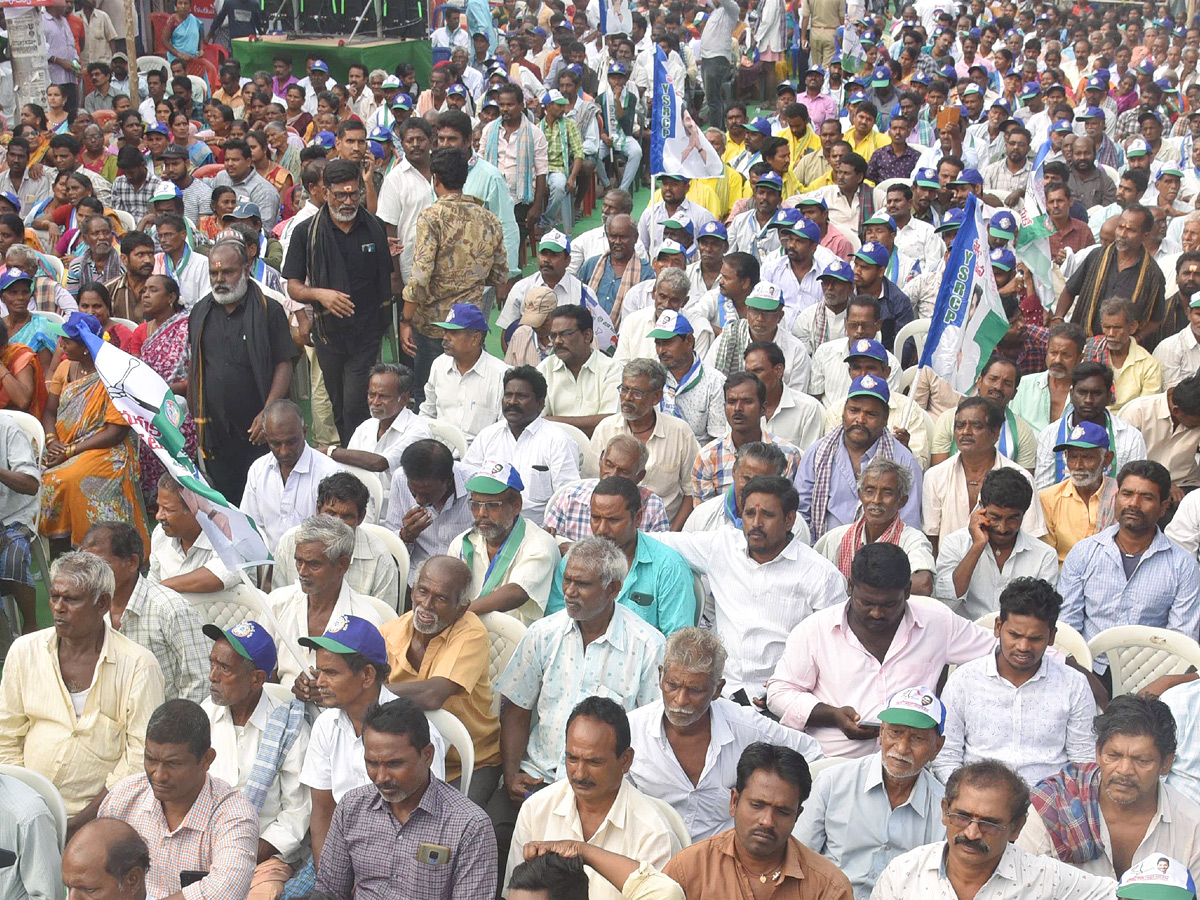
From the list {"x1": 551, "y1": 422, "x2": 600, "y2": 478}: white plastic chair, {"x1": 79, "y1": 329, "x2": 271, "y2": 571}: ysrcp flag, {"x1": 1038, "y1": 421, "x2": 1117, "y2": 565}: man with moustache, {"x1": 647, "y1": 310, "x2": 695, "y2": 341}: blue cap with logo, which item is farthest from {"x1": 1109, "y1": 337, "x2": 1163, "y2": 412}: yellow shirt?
{"x1": 79, "y1": 329, "x2": 271, "y2": 571}: ysrcp flag

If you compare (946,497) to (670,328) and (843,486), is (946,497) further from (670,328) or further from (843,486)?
(670,328)

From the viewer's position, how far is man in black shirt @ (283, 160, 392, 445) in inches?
313

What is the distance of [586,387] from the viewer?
7777 millimetres

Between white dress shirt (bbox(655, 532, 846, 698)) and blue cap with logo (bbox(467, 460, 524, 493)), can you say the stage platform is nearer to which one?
blue cap with logo (bbox(467, 460, 524, 493))

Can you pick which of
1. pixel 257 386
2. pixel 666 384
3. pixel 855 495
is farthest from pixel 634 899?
pixel 257 386

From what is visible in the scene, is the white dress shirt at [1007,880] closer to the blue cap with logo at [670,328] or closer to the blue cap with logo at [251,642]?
the blue cap with logo at [251,642]

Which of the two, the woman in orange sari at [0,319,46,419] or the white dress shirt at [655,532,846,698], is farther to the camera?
the woman in orange sari at [0,319,46,419]

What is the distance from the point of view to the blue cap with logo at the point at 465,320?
7.43m

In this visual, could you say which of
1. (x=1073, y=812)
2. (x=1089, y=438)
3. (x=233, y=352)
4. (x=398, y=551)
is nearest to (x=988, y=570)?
(x=1089, y=438)

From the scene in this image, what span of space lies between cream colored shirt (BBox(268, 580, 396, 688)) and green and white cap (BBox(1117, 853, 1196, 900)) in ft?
9.10

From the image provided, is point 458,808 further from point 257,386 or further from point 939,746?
point 257,386

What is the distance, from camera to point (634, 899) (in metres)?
4.00

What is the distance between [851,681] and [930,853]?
110cm

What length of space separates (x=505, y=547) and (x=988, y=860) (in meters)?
2.44
